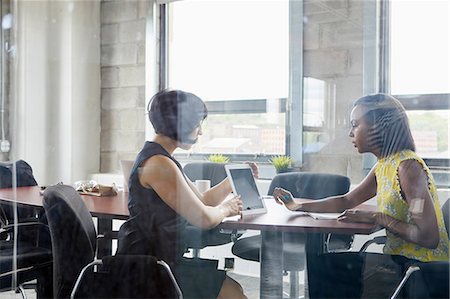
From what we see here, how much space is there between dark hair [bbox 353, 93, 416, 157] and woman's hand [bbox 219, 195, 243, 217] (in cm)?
40

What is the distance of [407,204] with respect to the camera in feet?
3.99

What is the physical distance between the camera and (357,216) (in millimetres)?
1328

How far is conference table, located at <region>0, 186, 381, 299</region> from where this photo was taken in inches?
53.0

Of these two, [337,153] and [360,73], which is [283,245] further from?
[360,73]

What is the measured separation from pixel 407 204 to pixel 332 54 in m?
0.56

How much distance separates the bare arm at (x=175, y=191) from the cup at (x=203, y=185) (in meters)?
0.07

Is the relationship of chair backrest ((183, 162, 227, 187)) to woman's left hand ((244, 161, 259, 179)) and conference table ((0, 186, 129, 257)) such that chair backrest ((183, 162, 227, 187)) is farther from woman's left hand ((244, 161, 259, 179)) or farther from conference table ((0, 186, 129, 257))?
conference table ((0, 186, 129, 257))

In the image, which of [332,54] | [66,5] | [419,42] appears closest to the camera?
[419,42]

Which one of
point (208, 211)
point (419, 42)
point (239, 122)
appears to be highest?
point (419, 42)

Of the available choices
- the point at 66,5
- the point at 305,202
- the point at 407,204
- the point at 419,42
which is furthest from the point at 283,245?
the point at 66,5

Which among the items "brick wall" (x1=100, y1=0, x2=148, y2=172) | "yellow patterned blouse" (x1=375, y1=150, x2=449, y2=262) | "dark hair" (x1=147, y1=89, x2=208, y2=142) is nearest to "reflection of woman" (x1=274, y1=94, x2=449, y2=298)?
"yellow patterned blouse" (x1=375, y1=150, x2=449, y2=262)

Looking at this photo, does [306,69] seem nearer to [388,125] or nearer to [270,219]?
[388,125]

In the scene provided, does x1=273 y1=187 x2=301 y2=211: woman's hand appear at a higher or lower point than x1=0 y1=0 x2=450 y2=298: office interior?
lower

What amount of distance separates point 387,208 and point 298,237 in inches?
10.3
